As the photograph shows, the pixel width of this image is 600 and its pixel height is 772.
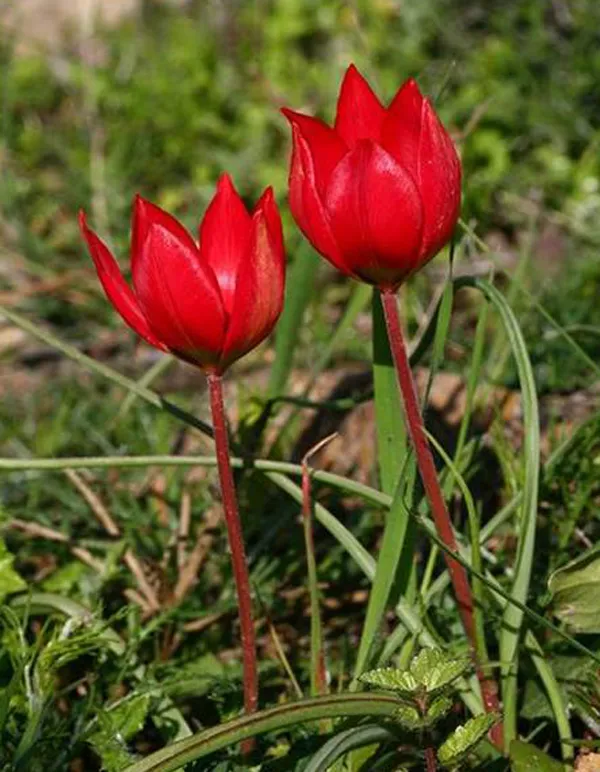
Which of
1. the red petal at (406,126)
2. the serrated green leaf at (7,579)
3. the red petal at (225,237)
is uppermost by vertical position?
the red petal at (406,126)

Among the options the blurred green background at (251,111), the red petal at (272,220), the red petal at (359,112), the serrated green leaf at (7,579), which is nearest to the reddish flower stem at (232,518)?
the red petal at (272,220)

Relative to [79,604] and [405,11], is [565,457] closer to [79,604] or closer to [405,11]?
[79,604]

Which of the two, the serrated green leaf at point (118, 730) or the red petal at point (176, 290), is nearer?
the red petal at point (176, 290)

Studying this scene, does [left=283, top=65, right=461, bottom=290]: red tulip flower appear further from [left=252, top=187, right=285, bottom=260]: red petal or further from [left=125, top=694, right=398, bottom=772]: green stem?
[left=125, top=694, right=398, bottom=772]: green stem

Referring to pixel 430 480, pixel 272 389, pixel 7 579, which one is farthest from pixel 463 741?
pixel 272 389

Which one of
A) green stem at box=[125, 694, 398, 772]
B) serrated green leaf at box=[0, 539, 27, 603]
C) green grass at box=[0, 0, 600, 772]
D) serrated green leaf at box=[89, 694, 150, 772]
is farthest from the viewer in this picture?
serrated green leaf at box=[0, 539, 27, 603]

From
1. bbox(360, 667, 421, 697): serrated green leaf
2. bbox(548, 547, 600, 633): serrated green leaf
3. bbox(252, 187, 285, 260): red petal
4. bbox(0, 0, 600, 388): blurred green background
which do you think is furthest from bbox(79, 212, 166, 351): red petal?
bbox(0, 0, 600, 388): blurred green background

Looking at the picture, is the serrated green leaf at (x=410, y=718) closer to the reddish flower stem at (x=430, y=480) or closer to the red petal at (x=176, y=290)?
the reddish flower stem at (x=430, y=480)
